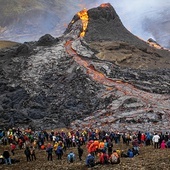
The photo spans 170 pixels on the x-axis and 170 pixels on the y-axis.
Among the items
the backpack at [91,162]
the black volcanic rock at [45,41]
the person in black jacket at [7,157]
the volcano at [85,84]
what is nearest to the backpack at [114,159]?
the backpack at [91,162]

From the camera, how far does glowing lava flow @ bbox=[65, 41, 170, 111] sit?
229 ft

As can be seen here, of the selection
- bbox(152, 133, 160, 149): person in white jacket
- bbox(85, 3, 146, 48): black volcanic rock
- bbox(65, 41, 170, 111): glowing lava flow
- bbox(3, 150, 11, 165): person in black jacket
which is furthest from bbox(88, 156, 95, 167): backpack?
bbox(85, 3, 146, 48): black volcanic rock

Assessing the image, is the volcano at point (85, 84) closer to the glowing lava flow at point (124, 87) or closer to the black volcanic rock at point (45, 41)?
the glowing lava flow at point (124, 87)

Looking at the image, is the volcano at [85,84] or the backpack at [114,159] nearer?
the backpack at [114,159]

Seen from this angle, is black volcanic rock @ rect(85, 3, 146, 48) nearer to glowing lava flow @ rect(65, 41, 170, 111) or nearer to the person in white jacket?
glowing lava flow @ rect(65, 41, 170, 111)

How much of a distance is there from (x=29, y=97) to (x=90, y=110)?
601 inches

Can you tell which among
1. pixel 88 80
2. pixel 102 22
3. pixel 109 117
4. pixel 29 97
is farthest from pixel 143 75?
pixel 102 22

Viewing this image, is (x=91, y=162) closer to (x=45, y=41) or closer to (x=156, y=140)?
(x=156, y=140)

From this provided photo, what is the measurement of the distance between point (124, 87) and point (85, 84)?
9036 millimetres

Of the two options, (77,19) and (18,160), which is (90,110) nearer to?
(18,160)

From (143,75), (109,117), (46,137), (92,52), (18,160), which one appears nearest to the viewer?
(18,160)

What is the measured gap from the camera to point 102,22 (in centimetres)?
11275

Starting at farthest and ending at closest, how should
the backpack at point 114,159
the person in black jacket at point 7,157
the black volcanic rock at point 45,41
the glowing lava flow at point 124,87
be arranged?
1. the black volcanic rock at point 45,41
2. the glowing lava flow at point 124,87
3. the person in black jacket at point 7,157
4. the backpack at point 114,159

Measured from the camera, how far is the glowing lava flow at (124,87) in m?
69.9
